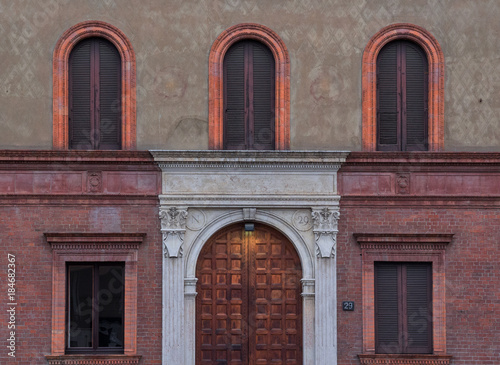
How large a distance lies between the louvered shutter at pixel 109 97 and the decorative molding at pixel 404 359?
6.82 meters

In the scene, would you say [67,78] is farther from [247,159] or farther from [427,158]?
[427,158]

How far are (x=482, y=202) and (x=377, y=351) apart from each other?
3777mm

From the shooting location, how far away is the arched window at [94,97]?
14.7 metres

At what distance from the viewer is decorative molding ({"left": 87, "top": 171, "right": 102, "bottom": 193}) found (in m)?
14.5

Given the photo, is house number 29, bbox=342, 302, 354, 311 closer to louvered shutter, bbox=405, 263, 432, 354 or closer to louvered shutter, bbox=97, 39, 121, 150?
louvered shutter, bbox=405, 263, 432, 354

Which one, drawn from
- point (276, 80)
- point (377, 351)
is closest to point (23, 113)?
point (276, 80)

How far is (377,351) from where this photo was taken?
47.5ft

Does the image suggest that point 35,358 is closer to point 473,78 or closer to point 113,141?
point 113,141

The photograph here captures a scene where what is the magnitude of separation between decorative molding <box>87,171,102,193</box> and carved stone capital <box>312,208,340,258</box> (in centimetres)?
446

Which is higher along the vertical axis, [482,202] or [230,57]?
[230,57]

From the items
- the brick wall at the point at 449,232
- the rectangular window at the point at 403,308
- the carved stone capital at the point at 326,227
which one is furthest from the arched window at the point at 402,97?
the rectangular window at the point at 403,308

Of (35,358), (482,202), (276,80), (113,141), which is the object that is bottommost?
(35,358)

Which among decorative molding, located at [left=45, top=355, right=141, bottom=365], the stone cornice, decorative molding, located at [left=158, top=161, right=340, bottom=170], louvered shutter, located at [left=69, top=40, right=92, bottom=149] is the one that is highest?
louvered shutter, located at [left=69, top=40, right=92, bottom=149]

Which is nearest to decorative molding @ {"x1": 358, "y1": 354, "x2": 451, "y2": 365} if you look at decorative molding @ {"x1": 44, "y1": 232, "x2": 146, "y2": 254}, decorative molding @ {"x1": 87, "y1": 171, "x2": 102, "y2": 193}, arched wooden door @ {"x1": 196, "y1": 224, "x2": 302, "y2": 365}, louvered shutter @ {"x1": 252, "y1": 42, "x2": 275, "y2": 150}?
arched wooden door @ {"x1": 196, "y1": 224, "x2": 302, "y2": 365}
